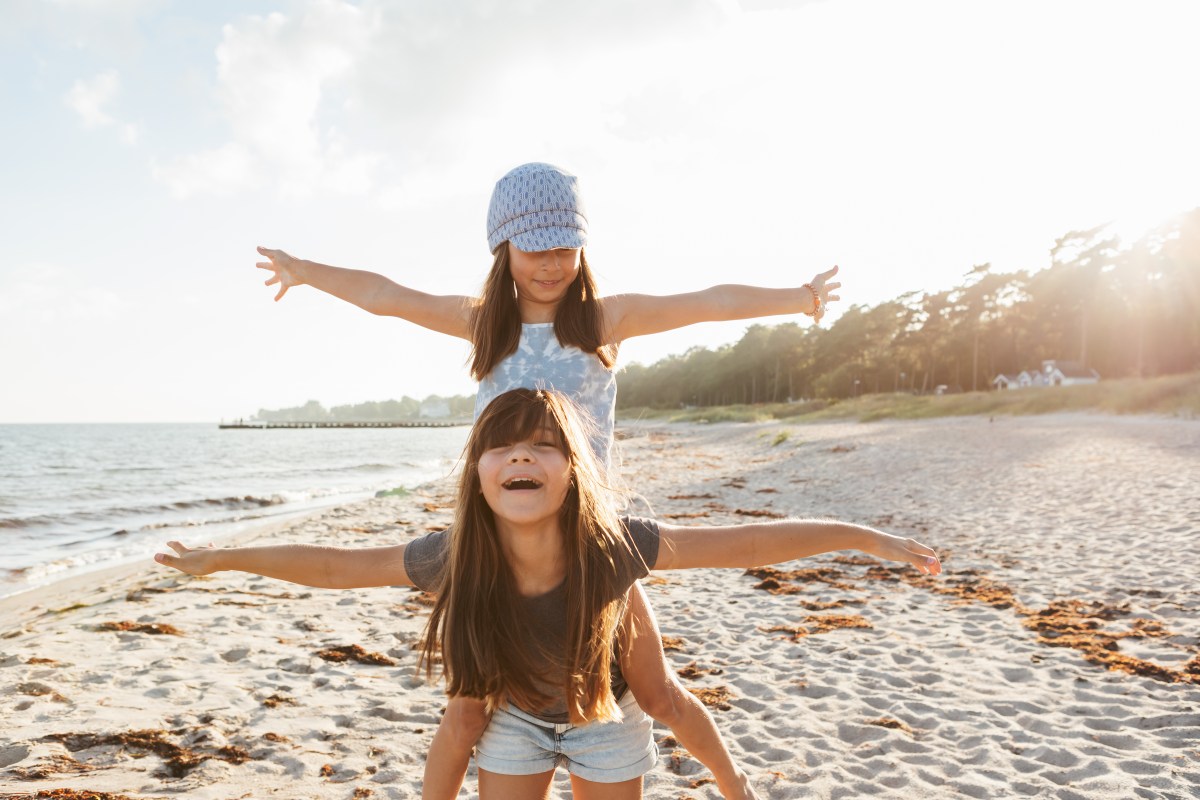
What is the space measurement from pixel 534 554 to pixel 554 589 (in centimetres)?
14

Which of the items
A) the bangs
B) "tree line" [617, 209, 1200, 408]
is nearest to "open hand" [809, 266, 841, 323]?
the bangs

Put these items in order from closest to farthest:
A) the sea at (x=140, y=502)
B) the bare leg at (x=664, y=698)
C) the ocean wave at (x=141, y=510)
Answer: the bare leg at (x=664, y=698) → the sea at (x=140, y=502) → the ocean wave at (x=141, y=510)

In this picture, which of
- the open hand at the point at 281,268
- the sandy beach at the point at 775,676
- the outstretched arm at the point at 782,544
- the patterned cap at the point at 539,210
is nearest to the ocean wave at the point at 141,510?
the sandy beach at the point at 775,676

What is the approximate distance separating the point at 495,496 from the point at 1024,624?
206 inches

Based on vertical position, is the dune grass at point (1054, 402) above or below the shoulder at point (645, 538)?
above

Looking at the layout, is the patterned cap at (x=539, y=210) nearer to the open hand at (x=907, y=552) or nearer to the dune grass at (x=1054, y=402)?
the open hand at (x=907, y=552)

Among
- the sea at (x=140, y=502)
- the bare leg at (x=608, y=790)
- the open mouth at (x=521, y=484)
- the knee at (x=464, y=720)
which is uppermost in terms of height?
the open mouth at (x=521, y=484)

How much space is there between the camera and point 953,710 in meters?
Answer: 4.11

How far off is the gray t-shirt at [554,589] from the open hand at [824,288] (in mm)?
1085

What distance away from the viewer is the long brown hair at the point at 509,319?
2432 mm

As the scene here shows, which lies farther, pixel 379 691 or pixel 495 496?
pixel 379 691

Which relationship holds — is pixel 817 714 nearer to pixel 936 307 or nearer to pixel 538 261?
pixel 538 261

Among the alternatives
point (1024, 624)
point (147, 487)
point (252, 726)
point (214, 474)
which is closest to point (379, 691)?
point (252, 726)

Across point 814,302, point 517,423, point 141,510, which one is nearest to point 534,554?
point 517,423
